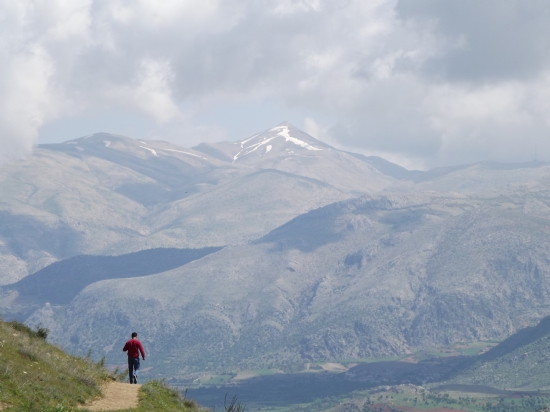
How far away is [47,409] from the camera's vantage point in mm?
37594

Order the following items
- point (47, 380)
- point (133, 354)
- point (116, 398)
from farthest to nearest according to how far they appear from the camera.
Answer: point (133, 354) < point (116, 398) < point (47, 380)

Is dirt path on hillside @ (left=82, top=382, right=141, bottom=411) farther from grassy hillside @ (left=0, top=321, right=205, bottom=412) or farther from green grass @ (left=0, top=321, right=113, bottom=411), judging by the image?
green grass @ (left=0, top=321, right=113, bottom=411)

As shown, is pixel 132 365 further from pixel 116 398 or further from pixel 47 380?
pixel 47 380

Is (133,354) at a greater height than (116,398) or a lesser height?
greater

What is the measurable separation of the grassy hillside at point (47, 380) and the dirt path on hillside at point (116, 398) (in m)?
0.43

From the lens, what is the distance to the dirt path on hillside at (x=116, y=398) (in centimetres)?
4406

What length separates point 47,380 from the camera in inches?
1703

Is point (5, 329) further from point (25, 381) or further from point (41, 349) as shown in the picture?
point (25, 381)

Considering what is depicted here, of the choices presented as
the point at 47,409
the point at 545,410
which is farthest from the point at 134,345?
the point at 545,410

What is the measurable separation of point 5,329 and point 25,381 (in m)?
10.7

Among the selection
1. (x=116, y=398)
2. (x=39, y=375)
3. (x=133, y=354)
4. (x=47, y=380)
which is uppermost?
(x=133, y=354)

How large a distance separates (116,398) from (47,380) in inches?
202

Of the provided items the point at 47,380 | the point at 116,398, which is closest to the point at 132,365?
the point at 116,398

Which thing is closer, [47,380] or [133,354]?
[47,380]
